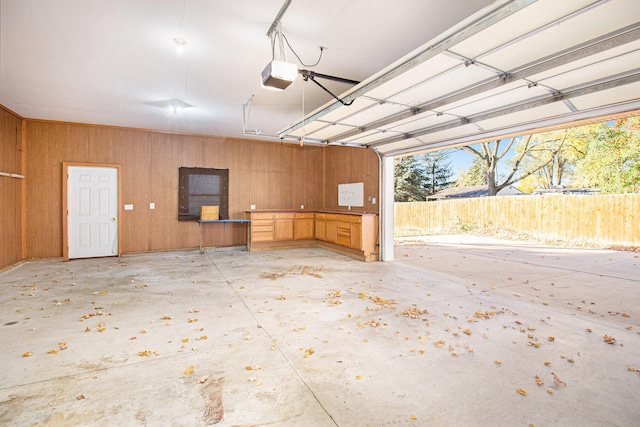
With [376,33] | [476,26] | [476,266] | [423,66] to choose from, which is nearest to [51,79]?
[376,33]

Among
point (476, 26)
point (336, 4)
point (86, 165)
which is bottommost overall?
point (86, 165)

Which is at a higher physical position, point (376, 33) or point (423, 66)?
point (376, 33)

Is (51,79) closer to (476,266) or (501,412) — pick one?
(501,412)

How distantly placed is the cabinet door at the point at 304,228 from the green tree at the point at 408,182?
1117cm

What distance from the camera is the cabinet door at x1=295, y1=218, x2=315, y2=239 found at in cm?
865

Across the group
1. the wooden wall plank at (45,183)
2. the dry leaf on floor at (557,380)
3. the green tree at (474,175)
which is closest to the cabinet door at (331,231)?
the dry leaf on floor at (557,380)

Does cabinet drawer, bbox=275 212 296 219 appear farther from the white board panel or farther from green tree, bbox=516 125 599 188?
green tree, bbox=516 125 599 188

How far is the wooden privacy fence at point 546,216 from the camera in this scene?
29.6ft

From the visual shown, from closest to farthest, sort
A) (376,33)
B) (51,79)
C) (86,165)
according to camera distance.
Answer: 1. (376,33)
2. (51,79)
3. (86,165)

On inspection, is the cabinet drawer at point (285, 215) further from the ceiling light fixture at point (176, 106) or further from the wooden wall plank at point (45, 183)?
the wooden wall plank at point (45, 183)

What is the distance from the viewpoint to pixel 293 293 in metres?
4.42

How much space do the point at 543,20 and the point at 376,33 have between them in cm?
153

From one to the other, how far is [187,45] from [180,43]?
3.3 inches

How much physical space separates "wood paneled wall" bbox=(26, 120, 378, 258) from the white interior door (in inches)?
7.9
